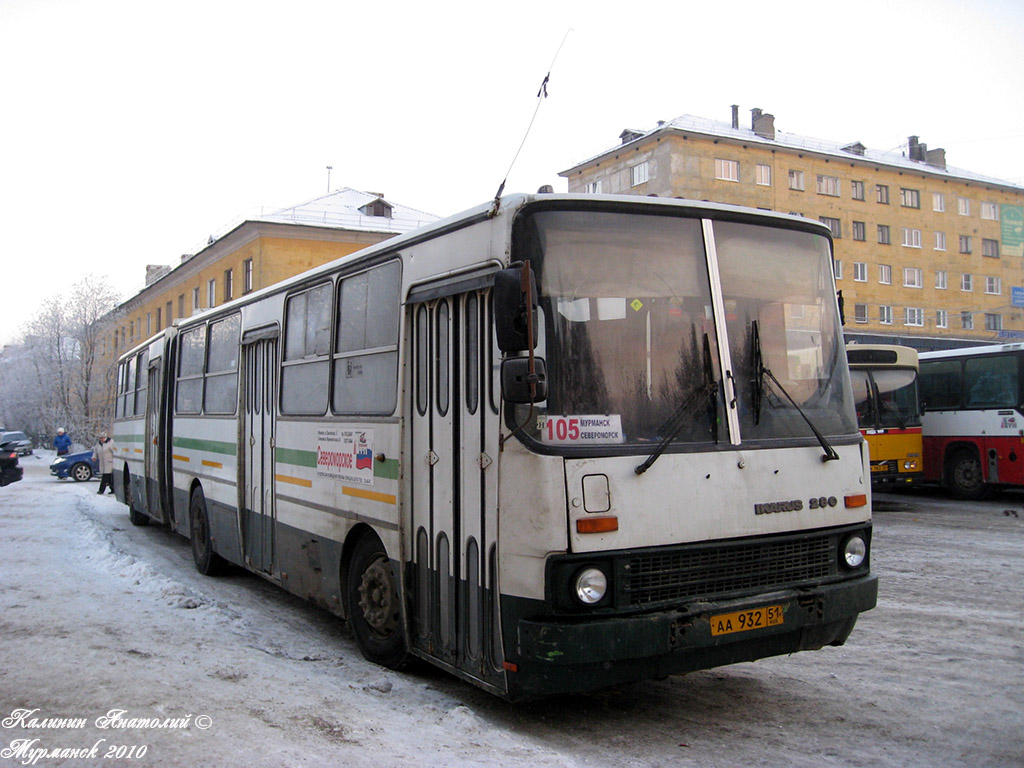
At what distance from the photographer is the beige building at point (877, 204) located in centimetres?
4972

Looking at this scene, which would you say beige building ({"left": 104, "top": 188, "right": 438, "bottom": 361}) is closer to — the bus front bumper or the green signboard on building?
the bus front bumper

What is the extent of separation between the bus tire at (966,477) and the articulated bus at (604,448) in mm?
15210

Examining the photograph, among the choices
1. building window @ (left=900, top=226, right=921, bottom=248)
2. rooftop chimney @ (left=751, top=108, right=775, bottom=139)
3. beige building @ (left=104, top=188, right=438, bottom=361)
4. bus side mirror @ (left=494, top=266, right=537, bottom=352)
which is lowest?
bus side mirror @ (left=494, top=266, right=537, bottom=352)

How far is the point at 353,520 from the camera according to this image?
266 inches

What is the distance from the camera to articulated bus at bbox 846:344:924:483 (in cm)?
1808

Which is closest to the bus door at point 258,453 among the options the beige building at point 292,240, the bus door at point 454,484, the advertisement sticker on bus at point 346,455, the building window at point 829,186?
the advertisement sticker on bus at point 346,455

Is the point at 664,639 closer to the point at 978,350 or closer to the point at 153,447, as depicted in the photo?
the point at 153,447

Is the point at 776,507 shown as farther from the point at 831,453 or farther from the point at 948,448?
the point at 948,448

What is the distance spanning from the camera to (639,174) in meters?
50.7

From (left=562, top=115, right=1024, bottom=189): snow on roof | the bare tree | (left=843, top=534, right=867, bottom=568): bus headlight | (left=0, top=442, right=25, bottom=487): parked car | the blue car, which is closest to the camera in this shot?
(left=843, top=534, right=867, bottom=568): bus headlight

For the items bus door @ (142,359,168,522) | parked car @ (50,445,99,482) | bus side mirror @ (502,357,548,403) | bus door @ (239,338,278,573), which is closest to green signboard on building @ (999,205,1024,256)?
parked car @ (50,445,99,482)

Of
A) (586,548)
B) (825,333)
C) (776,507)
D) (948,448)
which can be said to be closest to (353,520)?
(586,548)

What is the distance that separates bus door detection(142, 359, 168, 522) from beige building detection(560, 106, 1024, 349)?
3546 cm

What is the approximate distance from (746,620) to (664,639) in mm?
540
